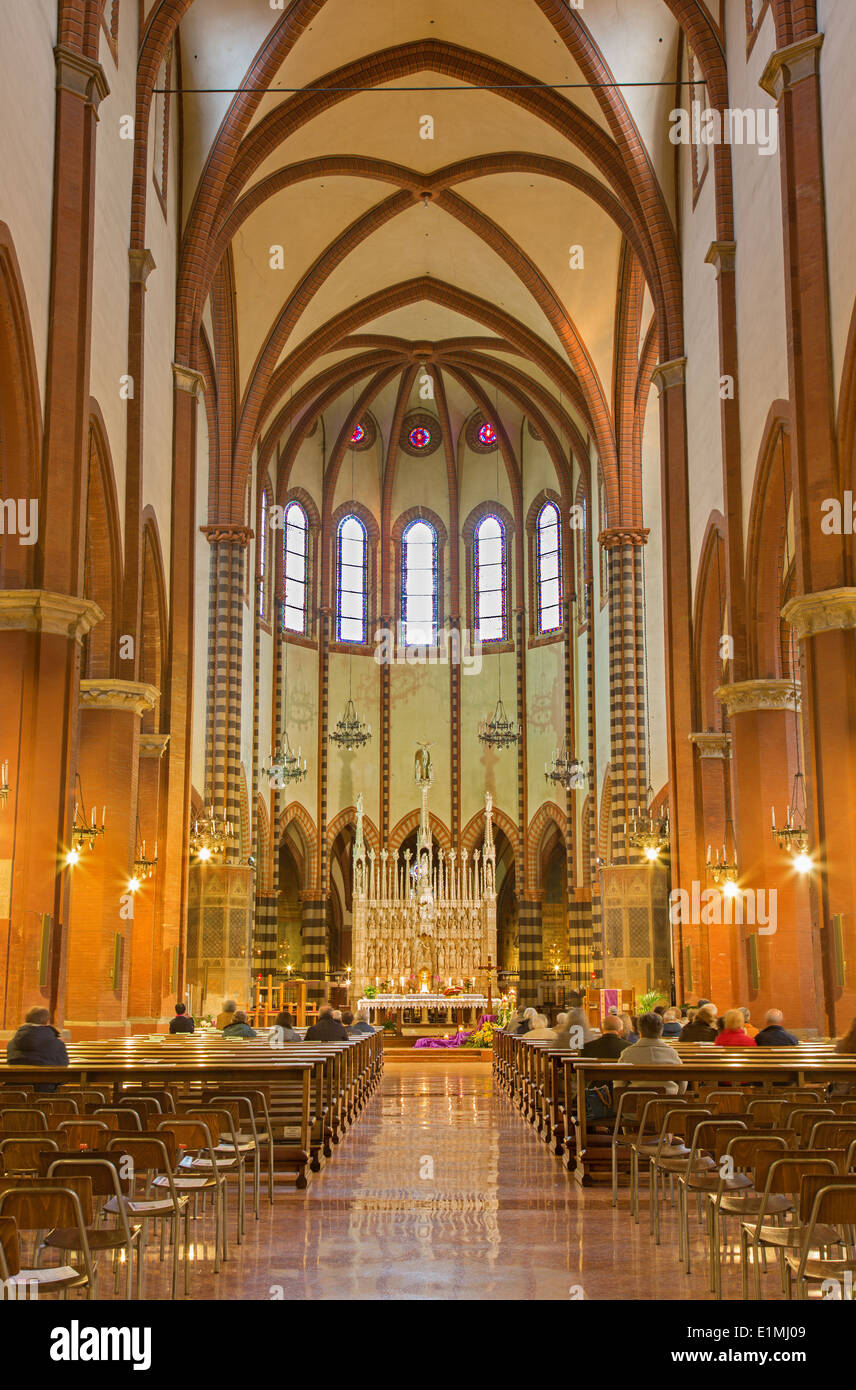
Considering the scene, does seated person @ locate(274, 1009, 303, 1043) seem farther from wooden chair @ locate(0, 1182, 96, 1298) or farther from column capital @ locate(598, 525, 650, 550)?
column capital @ locate(598, 525, 650, 550)

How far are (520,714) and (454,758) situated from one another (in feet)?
7.17

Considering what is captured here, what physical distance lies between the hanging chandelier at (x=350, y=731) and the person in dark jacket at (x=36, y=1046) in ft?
81.7

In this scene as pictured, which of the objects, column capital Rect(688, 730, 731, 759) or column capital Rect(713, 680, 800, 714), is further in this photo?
column capital Rect(688, 730, 731, 759)

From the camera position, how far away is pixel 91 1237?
5.81 m

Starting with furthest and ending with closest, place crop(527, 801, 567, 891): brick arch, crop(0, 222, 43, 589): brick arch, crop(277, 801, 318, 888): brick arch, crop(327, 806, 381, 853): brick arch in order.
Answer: crop(327, 806, 381, 853): brick arch, crop(527, 801, 567, 891): brick arch, crop(277, 801, 318, 888): brick arch, crop(0, 222, 43, 589): brick arch

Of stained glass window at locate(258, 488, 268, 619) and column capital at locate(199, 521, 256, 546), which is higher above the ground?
stained glass window at locate(258, 488, 268, 619)

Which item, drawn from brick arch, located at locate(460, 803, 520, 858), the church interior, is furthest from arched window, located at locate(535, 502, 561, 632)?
brick arch, located at locate(460, 803, 520, 858)

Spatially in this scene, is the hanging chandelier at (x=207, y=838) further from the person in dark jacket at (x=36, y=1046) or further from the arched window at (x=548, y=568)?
the person in dark jacket at (x=36, y=1046)

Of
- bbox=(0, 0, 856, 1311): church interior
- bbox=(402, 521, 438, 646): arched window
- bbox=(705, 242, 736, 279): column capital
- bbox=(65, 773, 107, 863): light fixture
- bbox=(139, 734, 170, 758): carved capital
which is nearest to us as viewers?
bbox=(0, 0, 856, 1311): church interior

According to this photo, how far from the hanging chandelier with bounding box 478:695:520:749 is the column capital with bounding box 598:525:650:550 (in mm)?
7997

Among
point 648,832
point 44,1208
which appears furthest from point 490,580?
point 44,1208

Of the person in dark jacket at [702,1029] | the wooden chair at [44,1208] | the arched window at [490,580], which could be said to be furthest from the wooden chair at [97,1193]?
the arched window at [490,580]

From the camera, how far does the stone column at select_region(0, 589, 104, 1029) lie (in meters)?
13.9

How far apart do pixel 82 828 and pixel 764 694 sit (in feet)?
29.4
